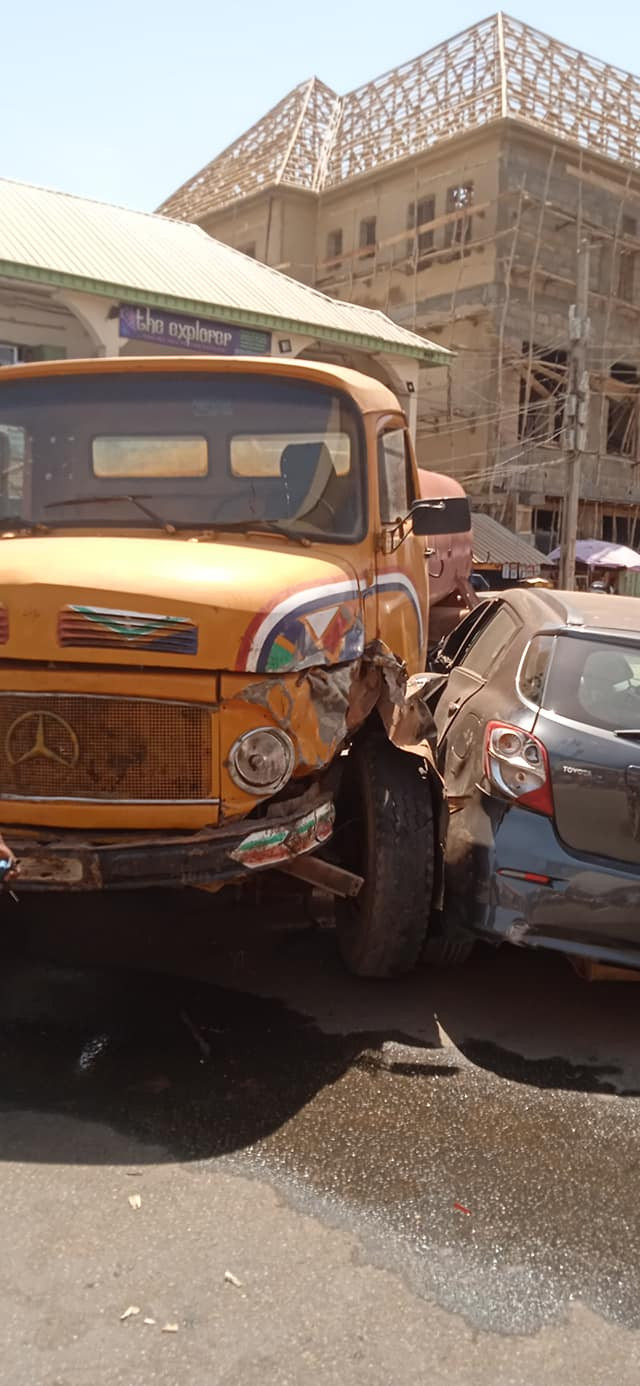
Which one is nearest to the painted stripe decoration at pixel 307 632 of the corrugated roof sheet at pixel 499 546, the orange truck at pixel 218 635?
the orange truck at pixel 218 635

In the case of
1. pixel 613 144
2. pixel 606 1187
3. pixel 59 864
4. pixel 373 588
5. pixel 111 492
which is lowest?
pixel 606 1187

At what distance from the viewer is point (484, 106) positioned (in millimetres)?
26125

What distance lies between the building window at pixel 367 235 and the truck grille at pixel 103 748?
91.6ft

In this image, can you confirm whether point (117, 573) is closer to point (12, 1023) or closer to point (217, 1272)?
point (12, 1023)

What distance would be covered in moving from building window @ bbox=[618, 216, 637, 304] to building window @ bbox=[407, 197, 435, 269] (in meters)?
5.37

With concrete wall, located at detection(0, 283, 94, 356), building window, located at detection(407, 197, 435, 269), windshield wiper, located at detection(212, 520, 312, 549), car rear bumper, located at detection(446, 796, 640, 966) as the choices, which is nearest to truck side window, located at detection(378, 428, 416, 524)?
windshield wiper, located at detection(212, 520, 312, 549)

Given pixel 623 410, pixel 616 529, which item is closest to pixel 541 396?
pixel 623 410

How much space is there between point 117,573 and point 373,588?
4.11ft

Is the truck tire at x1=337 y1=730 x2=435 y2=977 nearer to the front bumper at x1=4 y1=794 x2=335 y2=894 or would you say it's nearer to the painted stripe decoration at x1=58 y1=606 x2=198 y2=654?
the front bumper at x1=4 y1=794 x2=335 y2=894

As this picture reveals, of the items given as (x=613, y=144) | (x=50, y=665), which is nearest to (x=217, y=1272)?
(x=50, y=665)

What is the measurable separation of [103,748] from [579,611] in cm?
233

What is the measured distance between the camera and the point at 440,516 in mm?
4691

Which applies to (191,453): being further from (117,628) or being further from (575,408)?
(575,408)

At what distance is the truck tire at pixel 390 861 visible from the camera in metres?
4.26
